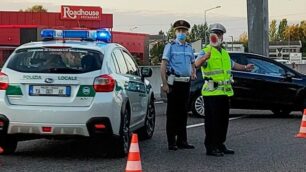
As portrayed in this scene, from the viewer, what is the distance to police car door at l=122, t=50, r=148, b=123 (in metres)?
9.73

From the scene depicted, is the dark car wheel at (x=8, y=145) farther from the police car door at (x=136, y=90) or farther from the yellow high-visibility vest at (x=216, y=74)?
the yellow high-visibility vest at (x=216, y=74)

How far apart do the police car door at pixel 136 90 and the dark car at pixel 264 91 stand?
16.2 feet

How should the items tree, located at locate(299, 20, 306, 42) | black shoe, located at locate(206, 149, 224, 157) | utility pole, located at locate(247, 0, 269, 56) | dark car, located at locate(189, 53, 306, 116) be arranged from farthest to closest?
tree, located at locate(299, 20, 306, 42) → utility pole, located at locate(247, 0, 269, 56) → dark car, located at locate(189, 53, 306, 116) → black shoe, located at locate(206, 149, 224, 157)

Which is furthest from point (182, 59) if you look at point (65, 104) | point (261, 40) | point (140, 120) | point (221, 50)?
point (261, 40)

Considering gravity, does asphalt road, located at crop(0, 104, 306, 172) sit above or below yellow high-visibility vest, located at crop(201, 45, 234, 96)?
below

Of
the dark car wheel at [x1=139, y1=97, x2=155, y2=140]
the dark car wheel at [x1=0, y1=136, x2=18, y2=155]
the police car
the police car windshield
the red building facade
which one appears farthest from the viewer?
the red building facade

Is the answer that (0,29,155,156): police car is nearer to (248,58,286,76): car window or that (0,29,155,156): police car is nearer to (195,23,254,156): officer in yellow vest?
(195,23,254,156): officer in yellow vest

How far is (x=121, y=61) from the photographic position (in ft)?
31.9

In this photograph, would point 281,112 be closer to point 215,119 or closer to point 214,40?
point 215,119

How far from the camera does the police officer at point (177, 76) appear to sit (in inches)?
381

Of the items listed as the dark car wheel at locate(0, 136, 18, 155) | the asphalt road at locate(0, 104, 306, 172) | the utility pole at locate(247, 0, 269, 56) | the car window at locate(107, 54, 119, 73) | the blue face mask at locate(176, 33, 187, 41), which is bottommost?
the asphalt road at locate(0, 104, 306, 172)

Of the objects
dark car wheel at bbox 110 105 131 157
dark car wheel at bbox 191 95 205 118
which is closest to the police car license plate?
dark car wheel at bbox 110 105 131 157

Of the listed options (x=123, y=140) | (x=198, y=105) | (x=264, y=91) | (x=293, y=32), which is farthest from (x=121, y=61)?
(x=293, y=32)

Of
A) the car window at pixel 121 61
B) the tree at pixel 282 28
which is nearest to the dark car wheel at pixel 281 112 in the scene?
the car window at pixel 121 61
